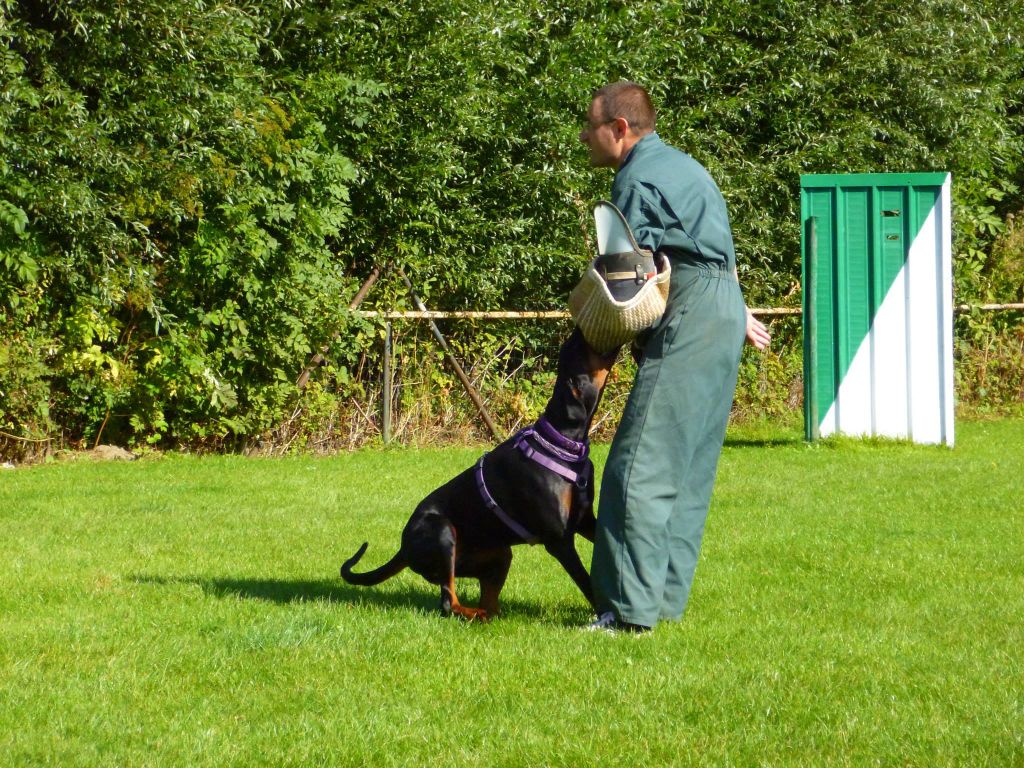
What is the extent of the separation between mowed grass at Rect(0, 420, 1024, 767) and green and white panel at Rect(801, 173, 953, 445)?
12.6ft

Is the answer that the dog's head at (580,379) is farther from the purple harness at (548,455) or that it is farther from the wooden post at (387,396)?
the wooden post at (387,396)

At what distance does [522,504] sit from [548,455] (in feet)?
0.74

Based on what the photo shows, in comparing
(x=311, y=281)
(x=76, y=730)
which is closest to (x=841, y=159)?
(x=311, y=281)

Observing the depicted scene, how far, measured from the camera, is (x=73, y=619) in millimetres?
5066

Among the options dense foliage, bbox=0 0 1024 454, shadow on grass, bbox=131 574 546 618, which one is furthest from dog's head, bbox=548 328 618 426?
dense foliage, bbox=0 0 1024 454

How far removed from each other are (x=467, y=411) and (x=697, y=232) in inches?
334

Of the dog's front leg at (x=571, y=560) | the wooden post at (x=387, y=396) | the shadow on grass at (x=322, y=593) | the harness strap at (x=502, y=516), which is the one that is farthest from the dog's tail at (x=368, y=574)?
the wooden post at (x=387, y=396)

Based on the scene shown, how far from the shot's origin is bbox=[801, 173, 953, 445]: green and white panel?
1182cm

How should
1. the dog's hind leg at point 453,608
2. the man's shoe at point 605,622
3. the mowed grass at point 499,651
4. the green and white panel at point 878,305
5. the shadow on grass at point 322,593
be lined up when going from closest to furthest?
the mowed grass at point 499,651 < the man's shoe at point 605,622 < the dog's hind leg at point 453,608 < the shadow on grass at point 322,593 < the green and white panel at point 878,305

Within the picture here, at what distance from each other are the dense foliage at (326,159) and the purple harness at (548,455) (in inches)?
255

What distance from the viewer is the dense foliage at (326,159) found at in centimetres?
1023

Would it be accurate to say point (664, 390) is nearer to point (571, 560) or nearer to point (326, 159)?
point (571, 560)

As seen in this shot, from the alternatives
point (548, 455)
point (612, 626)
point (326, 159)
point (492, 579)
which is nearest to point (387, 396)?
point (326, 159)

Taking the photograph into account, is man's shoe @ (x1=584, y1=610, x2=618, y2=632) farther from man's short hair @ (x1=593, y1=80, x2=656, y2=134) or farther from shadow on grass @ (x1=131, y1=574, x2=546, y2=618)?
man's short hair @ (x1=593, y1=80, x2=656, y2=134)
